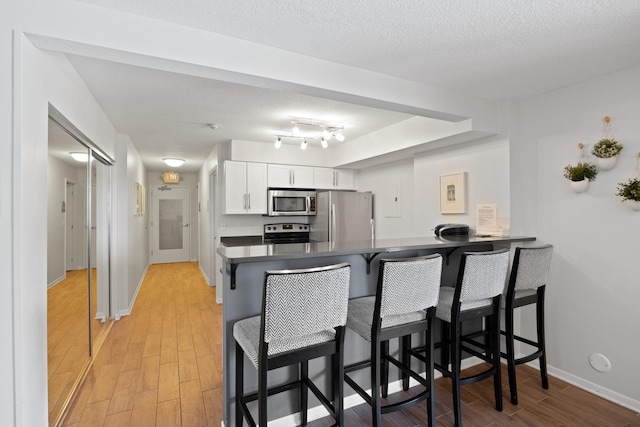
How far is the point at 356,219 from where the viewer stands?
16.1ft

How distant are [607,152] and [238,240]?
423 cm

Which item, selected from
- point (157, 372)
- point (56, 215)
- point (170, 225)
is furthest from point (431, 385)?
point (170, 225)

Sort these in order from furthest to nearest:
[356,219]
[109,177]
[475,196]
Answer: [356,219]
[109,177]
[475,196]

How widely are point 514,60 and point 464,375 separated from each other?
96.5 inches

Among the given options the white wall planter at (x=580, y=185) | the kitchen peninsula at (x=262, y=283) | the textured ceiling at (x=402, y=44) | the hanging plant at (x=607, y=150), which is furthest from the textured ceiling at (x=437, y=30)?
the kitchen peninsula at (x=262, y=283)

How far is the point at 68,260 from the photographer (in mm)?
2346

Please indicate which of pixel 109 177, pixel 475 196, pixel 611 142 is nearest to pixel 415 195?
pixel 475 196

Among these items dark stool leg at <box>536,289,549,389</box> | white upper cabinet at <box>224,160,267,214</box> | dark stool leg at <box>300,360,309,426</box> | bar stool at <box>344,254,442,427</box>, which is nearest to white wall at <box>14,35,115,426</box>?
dark stool leg at <box>300,360,309,426</box>

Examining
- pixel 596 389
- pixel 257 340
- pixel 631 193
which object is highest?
pixel 631 193

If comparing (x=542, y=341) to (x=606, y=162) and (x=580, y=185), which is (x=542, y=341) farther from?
(x=606, y=162)

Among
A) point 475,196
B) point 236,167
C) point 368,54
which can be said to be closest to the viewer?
point 368,54

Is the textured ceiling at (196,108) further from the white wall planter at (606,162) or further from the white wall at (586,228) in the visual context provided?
the white wall planter at (606,162)

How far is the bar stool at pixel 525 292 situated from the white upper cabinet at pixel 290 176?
3.13 meters

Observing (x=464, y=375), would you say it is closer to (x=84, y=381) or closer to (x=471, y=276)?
(x=471, y=276)
